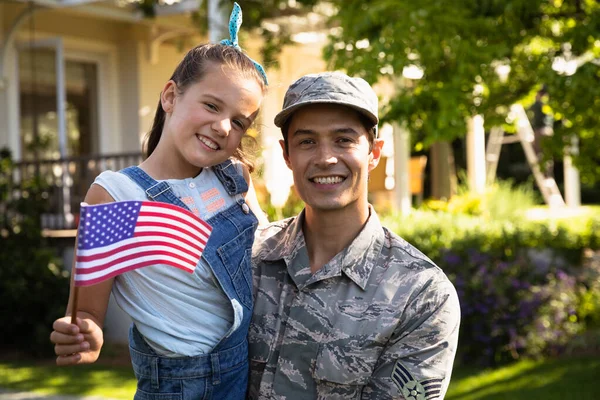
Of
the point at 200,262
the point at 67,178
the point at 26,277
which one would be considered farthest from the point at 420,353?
the point at 67,178

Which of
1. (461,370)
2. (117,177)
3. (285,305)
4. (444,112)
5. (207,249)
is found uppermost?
(444,112)

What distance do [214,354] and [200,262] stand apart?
0.28 metres

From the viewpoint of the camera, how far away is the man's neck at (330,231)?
2.56 meters

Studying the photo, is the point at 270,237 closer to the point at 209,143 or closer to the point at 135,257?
the point at 209,143

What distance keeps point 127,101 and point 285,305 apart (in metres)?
10.2

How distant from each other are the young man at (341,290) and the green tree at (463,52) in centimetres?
360

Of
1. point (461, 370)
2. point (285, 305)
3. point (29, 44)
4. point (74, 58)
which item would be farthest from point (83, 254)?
point (74, 58)

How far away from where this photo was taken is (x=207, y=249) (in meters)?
2.53

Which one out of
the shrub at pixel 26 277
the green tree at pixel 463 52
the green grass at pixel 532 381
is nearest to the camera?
the green tree at pixel 463 52

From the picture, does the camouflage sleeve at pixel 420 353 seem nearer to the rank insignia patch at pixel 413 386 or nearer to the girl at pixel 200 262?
the rank insignia patch at pixel 413 386

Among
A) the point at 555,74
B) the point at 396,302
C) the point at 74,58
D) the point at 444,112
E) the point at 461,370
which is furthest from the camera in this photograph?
the point at 74,58

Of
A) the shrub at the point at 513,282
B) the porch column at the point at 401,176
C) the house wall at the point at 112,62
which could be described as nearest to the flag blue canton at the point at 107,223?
the shrub at the point at 513,282

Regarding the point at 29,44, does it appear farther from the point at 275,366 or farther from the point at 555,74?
the point at 275,366

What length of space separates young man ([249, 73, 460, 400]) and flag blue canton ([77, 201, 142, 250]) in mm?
540
